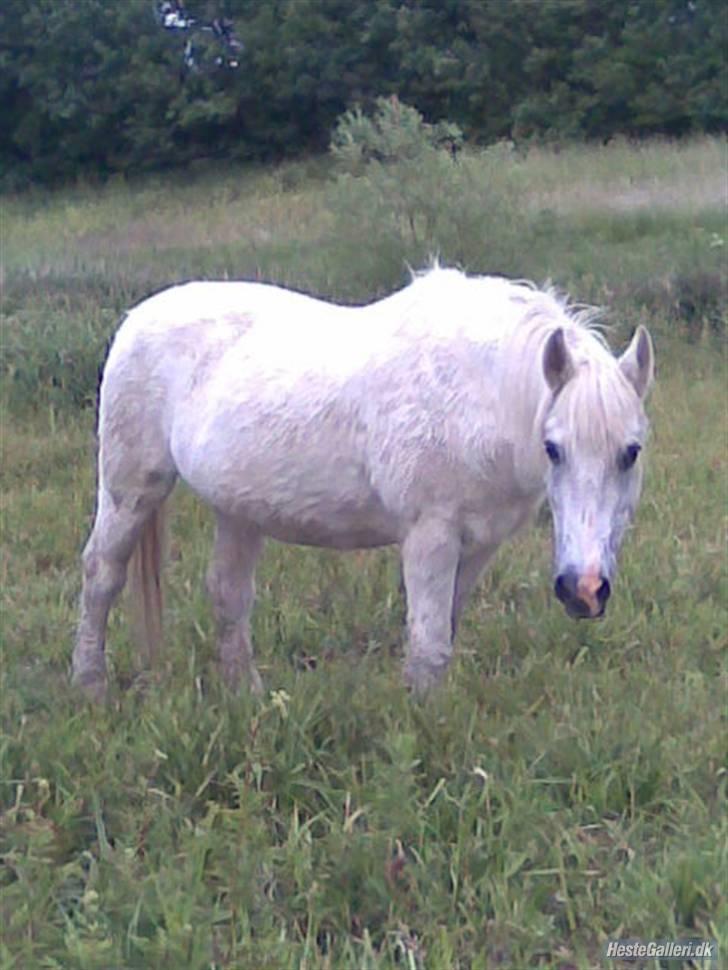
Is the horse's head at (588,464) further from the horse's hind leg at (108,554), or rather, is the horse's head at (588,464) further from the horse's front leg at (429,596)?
the horse's hind leg at (108,554)

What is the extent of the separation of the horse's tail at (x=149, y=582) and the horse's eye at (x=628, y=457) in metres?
1.99

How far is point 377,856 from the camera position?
10.9ft

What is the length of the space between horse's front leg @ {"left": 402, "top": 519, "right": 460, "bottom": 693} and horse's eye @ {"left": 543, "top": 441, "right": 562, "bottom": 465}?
52 centimetres

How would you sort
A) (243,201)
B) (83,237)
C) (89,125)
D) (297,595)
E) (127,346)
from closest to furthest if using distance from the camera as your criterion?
(127,346) → (297,595) → (83,237) → (243,201) → (89,125)

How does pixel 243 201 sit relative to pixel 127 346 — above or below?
below

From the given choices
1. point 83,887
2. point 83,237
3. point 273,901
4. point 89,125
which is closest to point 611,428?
point 273,901

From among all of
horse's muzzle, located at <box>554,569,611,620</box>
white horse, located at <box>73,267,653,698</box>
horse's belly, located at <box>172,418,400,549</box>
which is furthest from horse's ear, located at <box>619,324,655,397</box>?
horse's belly, located at <box>172,418,400,549</box>

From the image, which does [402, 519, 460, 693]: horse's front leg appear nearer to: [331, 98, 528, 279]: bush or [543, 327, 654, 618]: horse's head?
[543, 327, 654, 618]: horse's head

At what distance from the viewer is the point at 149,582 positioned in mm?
4996

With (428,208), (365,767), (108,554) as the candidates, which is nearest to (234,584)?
(108,554)

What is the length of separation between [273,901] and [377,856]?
0.28 metres

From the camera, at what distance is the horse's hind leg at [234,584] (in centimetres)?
494

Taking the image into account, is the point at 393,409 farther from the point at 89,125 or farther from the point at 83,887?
the point at 89,125

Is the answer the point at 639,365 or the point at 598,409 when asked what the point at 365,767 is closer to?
the point at 598,409
